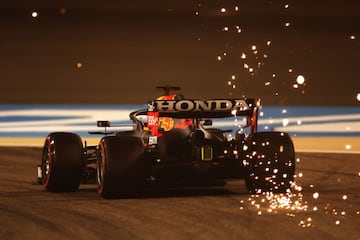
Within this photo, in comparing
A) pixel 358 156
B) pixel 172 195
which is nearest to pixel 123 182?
pixel 172 195

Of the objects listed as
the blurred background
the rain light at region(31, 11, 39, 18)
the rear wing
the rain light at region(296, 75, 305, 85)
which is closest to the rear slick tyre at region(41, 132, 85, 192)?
the rear wing

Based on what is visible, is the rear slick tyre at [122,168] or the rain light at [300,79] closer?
the rear slick tyre at [122,168]

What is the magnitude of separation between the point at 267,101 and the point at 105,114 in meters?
3.64

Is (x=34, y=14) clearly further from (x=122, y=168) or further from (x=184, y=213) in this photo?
(x=184, y=213)

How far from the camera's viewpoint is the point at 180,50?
25578 mm

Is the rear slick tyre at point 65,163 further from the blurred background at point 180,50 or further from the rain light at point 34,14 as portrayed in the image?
the rain light at point 34,14

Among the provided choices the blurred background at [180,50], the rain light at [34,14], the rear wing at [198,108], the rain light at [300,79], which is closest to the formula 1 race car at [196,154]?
the rear wing at [198,108]

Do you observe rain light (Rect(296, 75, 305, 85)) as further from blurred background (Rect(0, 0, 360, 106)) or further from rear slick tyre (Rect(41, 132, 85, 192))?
rear slick tyre (Rect(41, 132, 85, 192))

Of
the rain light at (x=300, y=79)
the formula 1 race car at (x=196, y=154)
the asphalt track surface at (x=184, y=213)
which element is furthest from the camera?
the rain light at (x=300, y=79)

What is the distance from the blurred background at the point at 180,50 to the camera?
2242cm

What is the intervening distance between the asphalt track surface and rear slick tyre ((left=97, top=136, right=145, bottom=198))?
0.12 m

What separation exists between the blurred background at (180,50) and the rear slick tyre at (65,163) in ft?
30.5

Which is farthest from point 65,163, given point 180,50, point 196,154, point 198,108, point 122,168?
point 180,50

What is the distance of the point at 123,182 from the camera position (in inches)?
430
